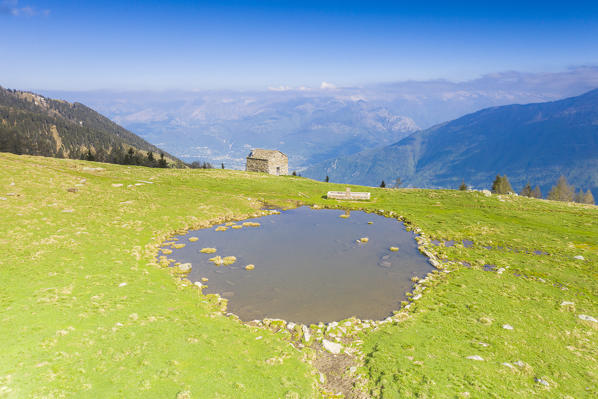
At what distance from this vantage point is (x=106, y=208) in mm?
37969

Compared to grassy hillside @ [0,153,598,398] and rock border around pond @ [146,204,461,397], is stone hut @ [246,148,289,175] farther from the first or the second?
rock border around pond @ [146,204,461,397]

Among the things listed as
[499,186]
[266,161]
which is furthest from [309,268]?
[499,186]

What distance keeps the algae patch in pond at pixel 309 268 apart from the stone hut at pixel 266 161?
5673 centimetres

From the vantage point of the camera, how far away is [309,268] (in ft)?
92.1

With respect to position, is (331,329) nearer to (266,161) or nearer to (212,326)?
(212,326)

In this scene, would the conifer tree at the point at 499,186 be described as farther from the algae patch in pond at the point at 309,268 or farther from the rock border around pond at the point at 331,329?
the rock border around pond at the point at 331,329

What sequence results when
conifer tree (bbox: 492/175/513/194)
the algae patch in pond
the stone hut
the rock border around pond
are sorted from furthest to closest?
conifer tree (bbox: 492/175/513/194) → the stone hut → the algae patch in pond → the rock border around pond

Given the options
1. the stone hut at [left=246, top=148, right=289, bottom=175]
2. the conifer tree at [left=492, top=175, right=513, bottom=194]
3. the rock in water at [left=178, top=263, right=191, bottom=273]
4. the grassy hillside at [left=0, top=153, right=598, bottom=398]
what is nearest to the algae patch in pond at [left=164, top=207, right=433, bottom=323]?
the rock in water at [left=178, top=263, right=191, bottom=273]

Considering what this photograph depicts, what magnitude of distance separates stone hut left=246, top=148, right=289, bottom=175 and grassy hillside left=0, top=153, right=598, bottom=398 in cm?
6331

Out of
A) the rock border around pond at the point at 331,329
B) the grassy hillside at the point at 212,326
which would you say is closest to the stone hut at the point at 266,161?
the grassy hillside at the point at 212,326

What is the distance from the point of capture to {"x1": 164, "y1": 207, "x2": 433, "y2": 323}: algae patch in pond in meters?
21.6

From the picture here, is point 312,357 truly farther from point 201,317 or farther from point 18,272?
point 18,272

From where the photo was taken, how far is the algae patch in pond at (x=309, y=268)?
70.8 ft

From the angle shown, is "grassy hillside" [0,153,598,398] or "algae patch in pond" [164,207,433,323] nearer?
"grassy hillside" [0,153,598,398]
